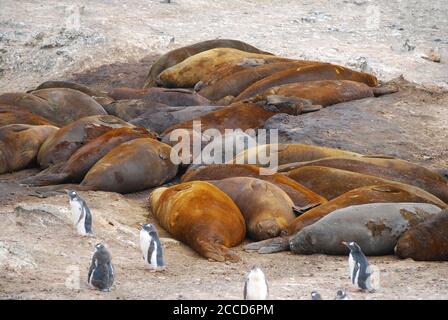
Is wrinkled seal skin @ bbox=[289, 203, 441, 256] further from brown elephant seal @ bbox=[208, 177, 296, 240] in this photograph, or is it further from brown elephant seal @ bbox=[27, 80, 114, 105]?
brown elephant seal @ bbox=[27, 80, 114, 105]

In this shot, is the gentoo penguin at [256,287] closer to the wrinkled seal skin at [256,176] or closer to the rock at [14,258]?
the rock at [14,258]

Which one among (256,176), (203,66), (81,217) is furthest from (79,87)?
(81,217)

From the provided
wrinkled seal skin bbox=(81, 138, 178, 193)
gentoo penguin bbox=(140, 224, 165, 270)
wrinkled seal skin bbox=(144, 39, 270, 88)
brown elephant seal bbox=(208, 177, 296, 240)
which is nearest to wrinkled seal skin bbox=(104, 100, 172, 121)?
wrinkled seal skin bbox=(144, 39, 270, 88)

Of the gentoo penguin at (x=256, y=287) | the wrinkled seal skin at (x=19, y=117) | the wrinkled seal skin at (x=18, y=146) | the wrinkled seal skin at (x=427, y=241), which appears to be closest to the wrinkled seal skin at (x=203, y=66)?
the wrinkled seal skin at (x=19, y=117)

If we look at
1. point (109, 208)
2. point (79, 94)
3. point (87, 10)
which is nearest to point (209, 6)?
point (87, 10)

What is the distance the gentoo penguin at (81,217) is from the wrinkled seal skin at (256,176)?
2.06m

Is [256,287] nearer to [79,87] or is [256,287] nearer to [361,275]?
[361,275]

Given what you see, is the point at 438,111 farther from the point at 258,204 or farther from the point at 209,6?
→ the point at 209,6

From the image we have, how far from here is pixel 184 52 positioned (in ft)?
51.3

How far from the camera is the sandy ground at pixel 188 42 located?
7.44 m
